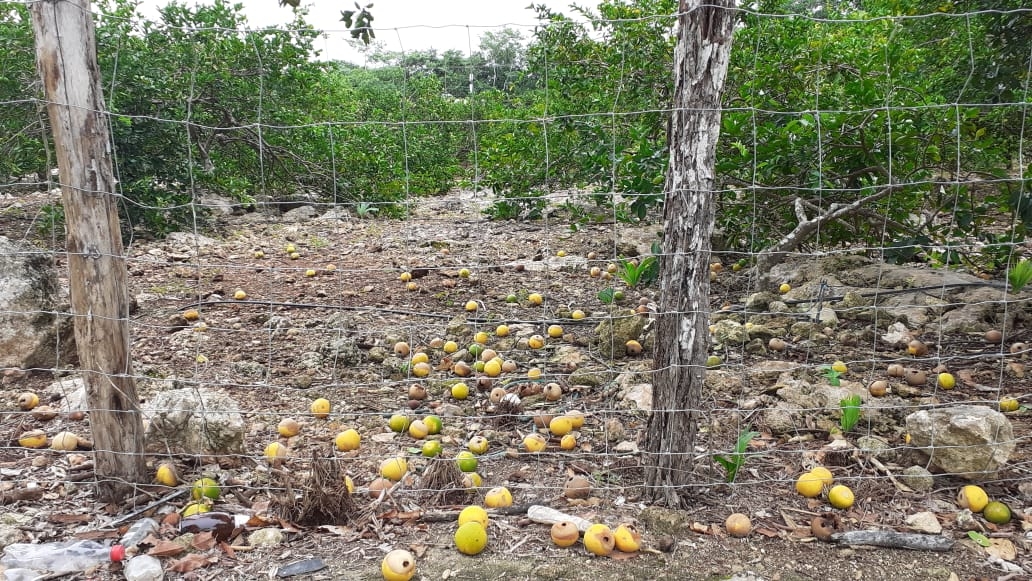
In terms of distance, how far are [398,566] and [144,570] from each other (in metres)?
0.87

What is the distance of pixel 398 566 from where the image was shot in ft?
7.29

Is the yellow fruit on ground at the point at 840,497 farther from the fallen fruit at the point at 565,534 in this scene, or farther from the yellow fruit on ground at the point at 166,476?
the yellow fruit on ground at the point at 166,476

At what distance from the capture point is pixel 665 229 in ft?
8.41

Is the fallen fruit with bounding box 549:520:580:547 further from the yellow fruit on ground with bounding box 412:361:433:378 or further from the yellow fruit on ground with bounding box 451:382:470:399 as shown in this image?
the yellow fruit on ground with bounding box 412:361:433:378

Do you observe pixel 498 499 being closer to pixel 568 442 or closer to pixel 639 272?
pixel 568 442

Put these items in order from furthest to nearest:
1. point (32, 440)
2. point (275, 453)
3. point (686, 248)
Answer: point (32, 440) → point (275, 453) → point (686, 248)

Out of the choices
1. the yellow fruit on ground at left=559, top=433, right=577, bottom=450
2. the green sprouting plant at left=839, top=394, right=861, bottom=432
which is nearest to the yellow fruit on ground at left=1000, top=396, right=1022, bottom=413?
the green sprouting plant at left=839, top=394, right=861, bottom=432

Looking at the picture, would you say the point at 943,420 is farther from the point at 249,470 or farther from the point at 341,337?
the point at 341,337

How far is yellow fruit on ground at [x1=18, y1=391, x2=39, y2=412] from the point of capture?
11.8ft

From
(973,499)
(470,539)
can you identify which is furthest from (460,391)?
(973,499)

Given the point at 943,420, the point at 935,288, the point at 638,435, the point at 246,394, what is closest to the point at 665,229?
the point at 638,435

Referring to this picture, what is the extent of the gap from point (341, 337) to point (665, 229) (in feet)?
9.10

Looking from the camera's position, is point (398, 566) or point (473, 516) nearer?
point (398, 566)

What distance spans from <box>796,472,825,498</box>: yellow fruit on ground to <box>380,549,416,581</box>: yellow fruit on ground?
1602 millimetres
